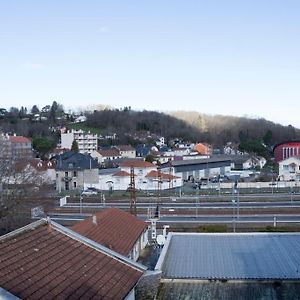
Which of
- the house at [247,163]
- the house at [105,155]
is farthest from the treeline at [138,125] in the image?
the house at [247,163]

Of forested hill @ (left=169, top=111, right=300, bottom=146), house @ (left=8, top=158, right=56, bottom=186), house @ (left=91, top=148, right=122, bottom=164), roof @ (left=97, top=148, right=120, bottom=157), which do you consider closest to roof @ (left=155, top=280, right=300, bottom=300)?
house @ (left=8, top=158, right=56, bottom=186)

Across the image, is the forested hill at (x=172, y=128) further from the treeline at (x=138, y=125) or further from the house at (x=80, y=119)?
the house at (x=80, y=119)

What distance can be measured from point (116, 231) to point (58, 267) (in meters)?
6.10

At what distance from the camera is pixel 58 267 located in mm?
6391

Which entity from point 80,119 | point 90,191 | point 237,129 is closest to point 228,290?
point 90,191

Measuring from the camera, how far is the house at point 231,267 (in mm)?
8984

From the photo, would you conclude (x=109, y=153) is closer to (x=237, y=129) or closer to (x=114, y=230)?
(x=114, y=230)

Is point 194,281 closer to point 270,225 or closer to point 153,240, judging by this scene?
point 153,240

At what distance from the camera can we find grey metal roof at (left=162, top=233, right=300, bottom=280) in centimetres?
970

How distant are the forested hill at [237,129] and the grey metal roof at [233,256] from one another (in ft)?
212

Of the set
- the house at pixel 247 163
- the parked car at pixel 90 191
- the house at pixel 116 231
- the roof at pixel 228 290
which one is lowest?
the parked car at pixel 90 191

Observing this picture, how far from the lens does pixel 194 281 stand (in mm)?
9469

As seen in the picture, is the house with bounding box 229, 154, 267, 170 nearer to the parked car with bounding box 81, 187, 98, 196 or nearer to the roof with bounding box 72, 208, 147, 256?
the parked car with bounding box 81, 187, 98, 196

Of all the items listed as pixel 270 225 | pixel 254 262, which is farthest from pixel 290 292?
pixel 270 225
